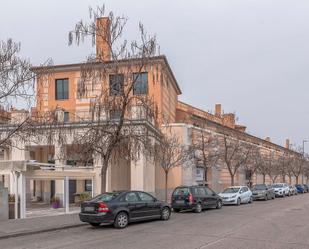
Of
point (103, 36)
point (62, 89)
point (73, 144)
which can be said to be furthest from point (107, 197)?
point (62, 89)

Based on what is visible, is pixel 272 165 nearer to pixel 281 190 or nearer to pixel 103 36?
pixel 281 190

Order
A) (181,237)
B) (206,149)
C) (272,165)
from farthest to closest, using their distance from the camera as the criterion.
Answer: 1. (272,165)
2. (206,149)
3. (181,237)

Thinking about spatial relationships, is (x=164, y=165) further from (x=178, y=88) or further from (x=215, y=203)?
(x=178, y=88)

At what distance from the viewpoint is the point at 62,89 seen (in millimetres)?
45062

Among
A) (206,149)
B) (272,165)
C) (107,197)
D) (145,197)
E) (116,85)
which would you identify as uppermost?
(116,85)

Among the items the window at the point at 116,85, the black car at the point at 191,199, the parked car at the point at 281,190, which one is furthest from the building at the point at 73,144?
the parked car at the point at 281,190

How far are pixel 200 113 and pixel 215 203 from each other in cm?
2913

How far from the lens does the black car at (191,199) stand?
26188 mm

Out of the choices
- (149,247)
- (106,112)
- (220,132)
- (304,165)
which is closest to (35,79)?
(106,112)

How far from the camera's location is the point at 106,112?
22625 mm

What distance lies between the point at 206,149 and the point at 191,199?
53.5 feet

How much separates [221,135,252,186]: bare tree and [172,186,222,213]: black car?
14902mm

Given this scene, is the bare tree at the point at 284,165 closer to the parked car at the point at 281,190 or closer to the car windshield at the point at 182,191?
the parked car at the point at 281,190

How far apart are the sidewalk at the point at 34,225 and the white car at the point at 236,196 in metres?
14.5
